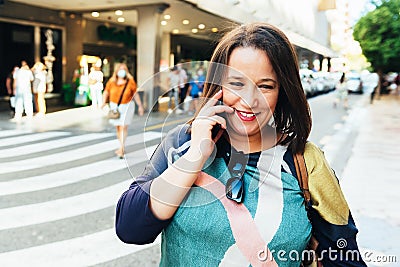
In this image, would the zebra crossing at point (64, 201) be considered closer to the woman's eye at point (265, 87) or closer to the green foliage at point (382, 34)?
the woman's eye at point (265, 87)

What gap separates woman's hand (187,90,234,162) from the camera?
1167mm

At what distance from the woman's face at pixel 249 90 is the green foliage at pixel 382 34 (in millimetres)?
31234

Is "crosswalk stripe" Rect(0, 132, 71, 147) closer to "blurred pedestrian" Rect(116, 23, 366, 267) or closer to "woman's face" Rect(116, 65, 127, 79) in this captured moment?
"woman's face" Rect(116, 65, 127, 79)

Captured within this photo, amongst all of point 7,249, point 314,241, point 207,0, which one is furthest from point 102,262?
point 207,0

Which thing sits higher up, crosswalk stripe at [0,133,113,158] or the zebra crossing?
crosswalk stripe at [0,133,113,158]

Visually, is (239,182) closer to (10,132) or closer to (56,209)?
(56,209)

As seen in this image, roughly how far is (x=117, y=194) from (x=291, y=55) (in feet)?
16.4

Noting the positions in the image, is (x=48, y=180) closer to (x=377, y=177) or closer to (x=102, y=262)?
(x=102, y=262)

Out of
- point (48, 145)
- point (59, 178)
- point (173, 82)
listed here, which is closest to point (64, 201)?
point (59, 178)

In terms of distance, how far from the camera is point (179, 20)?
20422 millimetres

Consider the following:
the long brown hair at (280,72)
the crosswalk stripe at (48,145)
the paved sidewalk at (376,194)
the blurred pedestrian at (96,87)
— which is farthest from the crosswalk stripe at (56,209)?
the blurred pedestrian at (96,87)

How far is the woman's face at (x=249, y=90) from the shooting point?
1192 millimetres

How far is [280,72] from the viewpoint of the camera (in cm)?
127

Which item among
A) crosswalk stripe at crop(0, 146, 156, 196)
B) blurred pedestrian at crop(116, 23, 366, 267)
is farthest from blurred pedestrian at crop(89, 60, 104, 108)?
blurred pedestrian at crop(116, 23, 366, 267)
